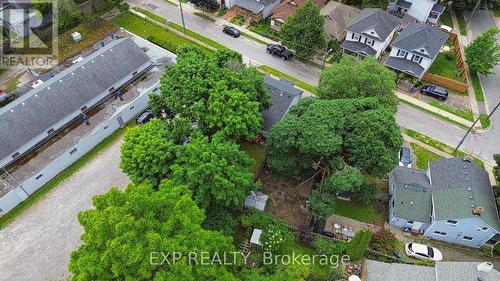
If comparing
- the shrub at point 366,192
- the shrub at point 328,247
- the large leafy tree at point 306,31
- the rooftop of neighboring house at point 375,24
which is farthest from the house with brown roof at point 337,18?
the shrub at point 328,247

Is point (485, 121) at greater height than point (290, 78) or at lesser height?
greater

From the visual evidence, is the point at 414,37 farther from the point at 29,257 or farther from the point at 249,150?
the point at 29,257

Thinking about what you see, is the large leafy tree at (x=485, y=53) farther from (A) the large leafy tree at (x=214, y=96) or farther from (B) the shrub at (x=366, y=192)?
(A) the large leafy tree at (x=214, y=96)

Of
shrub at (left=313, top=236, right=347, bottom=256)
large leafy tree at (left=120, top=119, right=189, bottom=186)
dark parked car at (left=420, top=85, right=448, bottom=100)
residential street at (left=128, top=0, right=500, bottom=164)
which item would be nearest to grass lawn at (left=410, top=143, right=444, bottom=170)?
residential street at (left=128, top=0, right=500, bottom=164)

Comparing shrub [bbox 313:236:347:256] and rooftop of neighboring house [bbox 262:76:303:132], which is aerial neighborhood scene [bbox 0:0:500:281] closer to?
shrub [bbox 313:236:347:256]

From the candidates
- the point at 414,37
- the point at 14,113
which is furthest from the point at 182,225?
the point at 414,37

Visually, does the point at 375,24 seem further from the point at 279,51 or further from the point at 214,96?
the point at 214,96

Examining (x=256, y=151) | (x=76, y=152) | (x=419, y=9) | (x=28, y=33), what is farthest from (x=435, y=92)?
(x=28, y=33)
